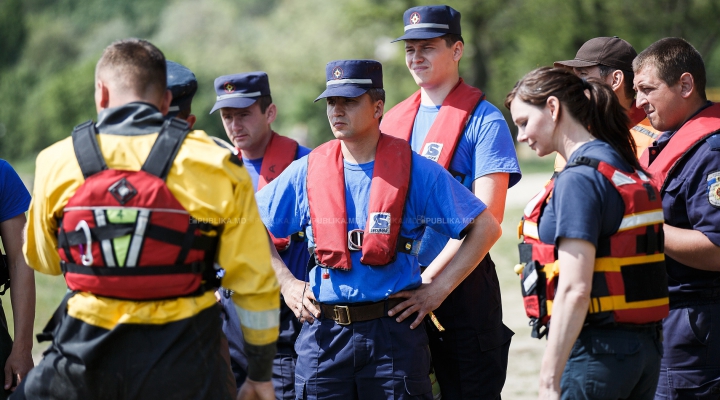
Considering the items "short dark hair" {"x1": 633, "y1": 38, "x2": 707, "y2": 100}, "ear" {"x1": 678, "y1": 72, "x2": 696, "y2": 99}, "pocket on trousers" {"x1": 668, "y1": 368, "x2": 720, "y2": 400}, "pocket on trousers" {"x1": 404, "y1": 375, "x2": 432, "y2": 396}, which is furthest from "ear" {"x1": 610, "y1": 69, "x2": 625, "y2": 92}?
"pocket on trousers" {"x1": 404, "y1": 375, "x2": 432, "y2": 396}

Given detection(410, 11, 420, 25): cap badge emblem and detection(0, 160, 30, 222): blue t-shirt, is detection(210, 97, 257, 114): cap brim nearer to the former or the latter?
detection(410, 11, 420, 25): cap badge emblem

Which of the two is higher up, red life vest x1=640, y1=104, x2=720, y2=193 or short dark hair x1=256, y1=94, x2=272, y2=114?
short dark hair x1=256, y1=94, x2=272, y2=114

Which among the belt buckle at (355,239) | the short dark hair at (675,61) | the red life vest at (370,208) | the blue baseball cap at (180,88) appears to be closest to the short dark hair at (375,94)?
the red life vest at (370,208)

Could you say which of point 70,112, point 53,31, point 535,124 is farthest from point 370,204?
point 53,31

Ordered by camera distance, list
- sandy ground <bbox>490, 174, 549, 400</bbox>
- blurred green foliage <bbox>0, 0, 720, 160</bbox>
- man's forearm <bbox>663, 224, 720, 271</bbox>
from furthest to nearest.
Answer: blurred green foliage <bbox>0, 0, 720, 160</bbox> < sandy ground <bbox>490, 174, 549, 400</bbox> < man's forearm <bbox>663, 224, 720, 271</bbox>

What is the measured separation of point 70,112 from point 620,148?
55.9 m

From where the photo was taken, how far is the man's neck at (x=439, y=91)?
5273 millimetres

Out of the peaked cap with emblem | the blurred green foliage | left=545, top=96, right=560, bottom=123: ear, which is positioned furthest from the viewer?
the blurred green foliage

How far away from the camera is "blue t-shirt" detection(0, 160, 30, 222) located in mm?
4289

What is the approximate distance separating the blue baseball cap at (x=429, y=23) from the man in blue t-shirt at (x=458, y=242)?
21mm

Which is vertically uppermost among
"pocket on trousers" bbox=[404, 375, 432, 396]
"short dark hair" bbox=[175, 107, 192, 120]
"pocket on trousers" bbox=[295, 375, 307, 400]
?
"short dark hair" bbox=[175, 107, 192, 120]

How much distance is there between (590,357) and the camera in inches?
135

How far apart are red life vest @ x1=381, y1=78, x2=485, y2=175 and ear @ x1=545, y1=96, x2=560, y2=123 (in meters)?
1.36

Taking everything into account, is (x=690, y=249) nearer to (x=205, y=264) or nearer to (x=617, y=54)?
(x=617, y=54)
